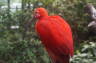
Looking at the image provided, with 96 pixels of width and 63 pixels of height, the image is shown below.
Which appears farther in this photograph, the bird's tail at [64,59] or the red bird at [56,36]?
the bird's tail at [64,59]

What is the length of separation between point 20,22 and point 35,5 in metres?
0.59

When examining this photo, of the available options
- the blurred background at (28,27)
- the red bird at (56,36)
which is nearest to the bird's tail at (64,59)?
A: the red bird at (56,36)

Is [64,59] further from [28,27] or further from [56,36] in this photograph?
[28,27]

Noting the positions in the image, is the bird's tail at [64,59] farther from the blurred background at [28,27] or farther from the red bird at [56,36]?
the blurred background at [28,27]

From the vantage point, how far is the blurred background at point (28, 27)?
678 centimetres

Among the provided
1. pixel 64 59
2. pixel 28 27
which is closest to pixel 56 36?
pixel 64 59

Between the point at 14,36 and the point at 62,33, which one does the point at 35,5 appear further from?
the point at 62,33

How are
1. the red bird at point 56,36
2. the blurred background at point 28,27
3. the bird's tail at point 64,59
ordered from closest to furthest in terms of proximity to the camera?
1. the red bird at point 56,36
2. the bird's tail at point 64,59
3. the blurred background at point 28,27

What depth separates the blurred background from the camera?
678cm

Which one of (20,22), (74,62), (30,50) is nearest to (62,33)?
(74,62)

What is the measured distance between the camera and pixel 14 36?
7.09 metres

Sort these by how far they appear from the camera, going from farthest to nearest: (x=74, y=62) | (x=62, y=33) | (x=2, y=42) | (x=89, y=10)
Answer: (x=89, y=10)
(x=2, y=42)
(x=74, y=62)
(x=62, y=33)

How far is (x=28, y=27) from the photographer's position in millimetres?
7285

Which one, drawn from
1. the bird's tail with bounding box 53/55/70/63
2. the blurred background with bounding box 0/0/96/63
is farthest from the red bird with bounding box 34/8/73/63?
the blurred background with bounding box 0/0/96/63
